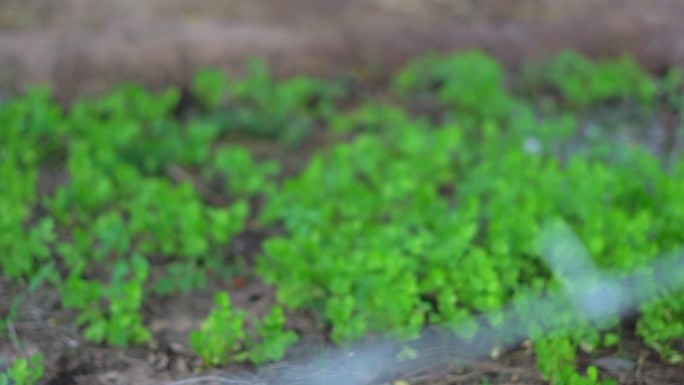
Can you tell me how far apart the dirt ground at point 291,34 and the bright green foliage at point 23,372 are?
237 cm

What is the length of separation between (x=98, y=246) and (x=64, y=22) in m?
2.23

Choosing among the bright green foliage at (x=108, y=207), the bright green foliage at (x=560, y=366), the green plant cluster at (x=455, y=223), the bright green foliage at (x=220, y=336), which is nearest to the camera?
the bright green foliage at (x=560, y=366)

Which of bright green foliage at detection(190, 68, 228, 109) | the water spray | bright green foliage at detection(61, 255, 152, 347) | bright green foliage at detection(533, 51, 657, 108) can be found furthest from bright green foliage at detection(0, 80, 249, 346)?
bright green foliage at detection(533, 51, 657, 108)

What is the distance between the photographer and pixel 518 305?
3.08m

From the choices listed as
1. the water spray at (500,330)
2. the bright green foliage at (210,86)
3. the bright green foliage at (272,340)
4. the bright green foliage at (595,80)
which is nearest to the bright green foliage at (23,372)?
the water spray at (500,330)

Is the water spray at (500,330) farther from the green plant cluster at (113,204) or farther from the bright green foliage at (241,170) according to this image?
the bright green foliage at (241,170)

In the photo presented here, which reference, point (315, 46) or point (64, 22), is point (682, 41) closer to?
point (315, 46)

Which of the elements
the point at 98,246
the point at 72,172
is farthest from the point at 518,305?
the point at 72,172

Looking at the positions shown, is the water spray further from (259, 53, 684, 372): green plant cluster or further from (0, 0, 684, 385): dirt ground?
(0, 0, 684, 385): dirt ground

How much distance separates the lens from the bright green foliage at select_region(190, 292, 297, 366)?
9.96 ft

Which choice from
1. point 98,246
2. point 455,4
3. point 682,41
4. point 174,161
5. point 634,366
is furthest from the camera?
point 455,4

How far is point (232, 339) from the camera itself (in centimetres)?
307

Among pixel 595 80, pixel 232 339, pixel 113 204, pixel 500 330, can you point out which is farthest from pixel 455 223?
pixel 595 80

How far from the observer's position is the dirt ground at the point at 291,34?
5.27 m
